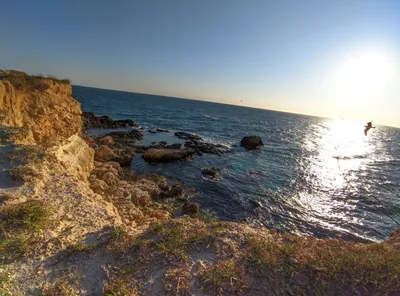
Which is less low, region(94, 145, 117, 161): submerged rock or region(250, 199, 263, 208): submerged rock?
region(94, 145, 117, 161): submerged rock

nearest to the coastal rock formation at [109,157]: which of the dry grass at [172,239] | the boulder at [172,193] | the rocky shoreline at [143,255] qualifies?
the boulder at [172,193]

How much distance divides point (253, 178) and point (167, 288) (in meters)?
14.5

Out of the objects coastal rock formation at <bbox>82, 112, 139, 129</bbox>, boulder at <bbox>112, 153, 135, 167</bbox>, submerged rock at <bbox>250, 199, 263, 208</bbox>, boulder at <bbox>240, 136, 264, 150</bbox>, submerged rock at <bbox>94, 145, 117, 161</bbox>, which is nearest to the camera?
submerged rock at <bbox>250, 199, 263, 208</bbox>

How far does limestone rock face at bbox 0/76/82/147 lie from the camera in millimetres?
9414

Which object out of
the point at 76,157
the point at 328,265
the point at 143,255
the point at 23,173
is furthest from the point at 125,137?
the point at 328,265

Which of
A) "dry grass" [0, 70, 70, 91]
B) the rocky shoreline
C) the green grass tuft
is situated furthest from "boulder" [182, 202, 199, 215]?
"dry grass" [0, 70, 70, 91]

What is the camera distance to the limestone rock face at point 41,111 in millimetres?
9414

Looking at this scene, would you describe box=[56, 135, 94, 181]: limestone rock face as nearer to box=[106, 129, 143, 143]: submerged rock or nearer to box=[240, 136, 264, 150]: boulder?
box=[106, 129, 143, 143]: submerged rock

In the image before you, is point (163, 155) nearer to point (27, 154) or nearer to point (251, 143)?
point (27, 154)

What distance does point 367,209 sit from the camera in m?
13.3

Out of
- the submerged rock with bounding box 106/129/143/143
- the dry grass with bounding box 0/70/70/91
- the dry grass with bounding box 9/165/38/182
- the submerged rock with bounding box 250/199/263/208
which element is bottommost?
the submerged rock with bounding box 250/199/263/208

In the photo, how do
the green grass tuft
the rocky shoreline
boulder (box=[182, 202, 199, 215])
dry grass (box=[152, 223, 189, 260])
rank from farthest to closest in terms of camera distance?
boulder (box=[182, 202, 199, 215]) < dry grass (box=[152, 223, 189, 260]) < the green grass tuft < the rocky shoreline

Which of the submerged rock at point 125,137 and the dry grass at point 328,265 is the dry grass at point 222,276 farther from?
the submerged rock at point 125,137

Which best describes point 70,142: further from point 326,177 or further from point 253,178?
point 326,177
